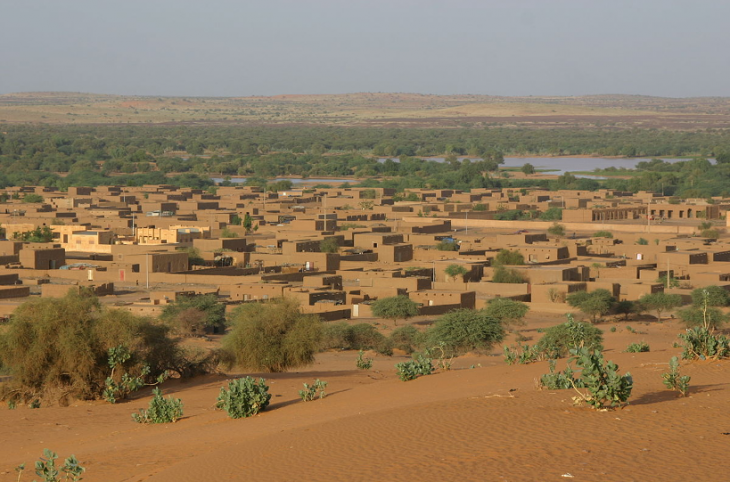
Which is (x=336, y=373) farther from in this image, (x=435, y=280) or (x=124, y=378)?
Result: (x=435, y=280)

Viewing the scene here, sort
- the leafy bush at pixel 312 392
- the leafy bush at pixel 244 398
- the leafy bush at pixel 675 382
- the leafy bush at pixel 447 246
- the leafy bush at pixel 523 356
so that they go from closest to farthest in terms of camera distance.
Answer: the leafy bush at pixel 675 382 → the leafy bush at pixel 244 398 → the leafy bush at pixel 312 392 → the leafy bush at pixel 523 356 → the leafy bush at pixel 447 246

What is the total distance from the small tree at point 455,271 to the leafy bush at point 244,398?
80.4 ft

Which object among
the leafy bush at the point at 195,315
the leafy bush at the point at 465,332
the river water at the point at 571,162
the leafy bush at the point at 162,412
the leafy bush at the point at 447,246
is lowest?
the river water at the point at 571,162

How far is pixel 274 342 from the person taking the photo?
725 inches

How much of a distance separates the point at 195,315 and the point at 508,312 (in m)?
7.46

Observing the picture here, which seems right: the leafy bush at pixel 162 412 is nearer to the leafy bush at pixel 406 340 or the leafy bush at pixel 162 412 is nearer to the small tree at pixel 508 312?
the leafy bush at pixel 406 340

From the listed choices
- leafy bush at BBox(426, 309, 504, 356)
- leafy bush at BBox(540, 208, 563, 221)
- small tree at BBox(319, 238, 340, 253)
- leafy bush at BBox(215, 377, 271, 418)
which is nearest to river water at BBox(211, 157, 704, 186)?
leafy bush at BBox(540, 208, 563, 221)

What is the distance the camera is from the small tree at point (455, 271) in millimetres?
36750

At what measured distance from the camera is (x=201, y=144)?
146m

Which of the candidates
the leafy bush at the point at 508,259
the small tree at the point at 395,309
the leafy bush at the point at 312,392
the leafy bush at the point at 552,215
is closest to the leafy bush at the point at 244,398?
the leafy bush at the point at 312,392

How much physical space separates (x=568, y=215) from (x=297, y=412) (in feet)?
168

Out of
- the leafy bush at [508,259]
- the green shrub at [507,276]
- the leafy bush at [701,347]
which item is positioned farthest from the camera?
the leafy bush at [508,259]

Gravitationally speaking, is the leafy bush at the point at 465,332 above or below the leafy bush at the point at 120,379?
below

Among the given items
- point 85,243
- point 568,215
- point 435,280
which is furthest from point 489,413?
point 568,215
